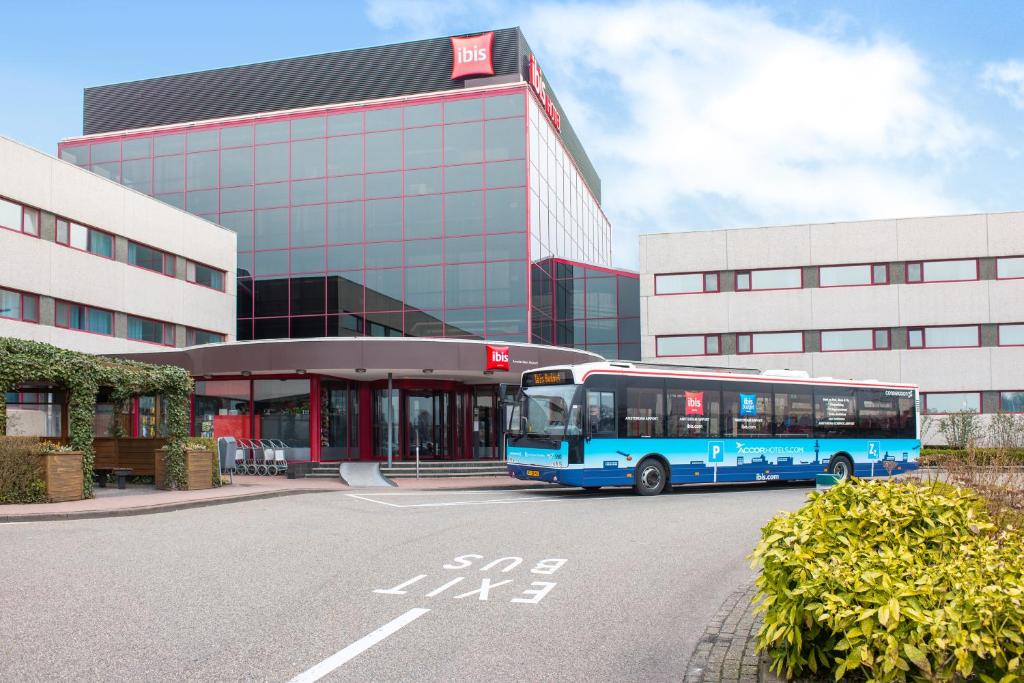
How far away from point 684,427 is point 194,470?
11.1m

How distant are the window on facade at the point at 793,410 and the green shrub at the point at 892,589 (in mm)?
17424

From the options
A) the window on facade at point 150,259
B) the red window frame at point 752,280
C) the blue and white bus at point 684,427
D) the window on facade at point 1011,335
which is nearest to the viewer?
the blue and white bus at point 684,427

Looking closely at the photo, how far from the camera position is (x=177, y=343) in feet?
125

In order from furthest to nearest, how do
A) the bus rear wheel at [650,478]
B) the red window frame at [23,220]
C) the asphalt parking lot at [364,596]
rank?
the red window frame at [23,220], the bus rear wheel at [650,478], the asphalt parking lot at [364,596]

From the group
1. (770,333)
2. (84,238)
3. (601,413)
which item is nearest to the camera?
(601,413)

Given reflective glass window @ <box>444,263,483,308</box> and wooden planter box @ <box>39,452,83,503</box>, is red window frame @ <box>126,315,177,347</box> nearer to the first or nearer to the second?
reflective glass window @ <box>444,263,483,308</box>

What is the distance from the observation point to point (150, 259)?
36500 millimetres

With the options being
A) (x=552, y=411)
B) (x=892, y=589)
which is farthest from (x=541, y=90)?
(x=892, y=589)

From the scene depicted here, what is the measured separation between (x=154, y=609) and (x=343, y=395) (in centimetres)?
2312

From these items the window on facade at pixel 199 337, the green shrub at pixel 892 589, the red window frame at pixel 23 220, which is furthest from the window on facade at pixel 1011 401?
the green shrub at pixel 892 589

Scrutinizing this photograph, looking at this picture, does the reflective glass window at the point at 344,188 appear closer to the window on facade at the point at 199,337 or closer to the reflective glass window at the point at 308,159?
the reflective glass window at the point at 308,159

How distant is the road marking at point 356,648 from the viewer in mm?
5380

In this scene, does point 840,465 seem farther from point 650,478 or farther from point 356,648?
point 356,648

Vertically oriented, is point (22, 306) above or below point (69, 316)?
above
